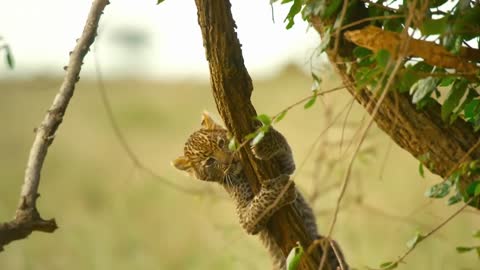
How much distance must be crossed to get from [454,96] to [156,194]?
138 inches

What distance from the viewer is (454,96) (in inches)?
63.2

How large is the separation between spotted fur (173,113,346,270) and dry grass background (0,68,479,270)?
111 centimetres

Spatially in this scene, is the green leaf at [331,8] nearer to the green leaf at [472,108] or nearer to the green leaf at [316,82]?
the green leaf at [316,82]

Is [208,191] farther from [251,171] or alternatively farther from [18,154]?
[18,154]

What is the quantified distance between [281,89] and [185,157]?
270cm

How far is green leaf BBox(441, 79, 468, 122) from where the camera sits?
5.22 ft

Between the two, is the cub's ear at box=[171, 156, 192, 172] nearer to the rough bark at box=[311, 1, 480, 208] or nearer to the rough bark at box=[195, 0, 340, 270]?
the rough bark at box=[195, 0, 340, 270]

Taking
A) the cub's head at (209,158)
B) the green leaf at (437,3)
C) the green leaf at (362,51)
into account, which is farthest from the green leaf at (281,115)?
the cub's head at (209,158)

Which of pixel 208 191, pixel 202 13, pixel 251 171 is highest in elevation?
pixel 202 13

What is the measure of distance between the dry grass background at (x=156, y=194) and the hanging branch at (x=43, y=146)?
6.15 feet

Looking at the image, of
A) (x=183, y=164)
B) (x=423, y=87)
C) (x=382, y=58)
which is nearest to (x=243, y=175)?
(x=183, y=164)

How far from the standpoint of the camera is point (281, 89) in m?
5.12

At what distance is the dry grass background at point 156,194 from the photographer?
409 centimetres

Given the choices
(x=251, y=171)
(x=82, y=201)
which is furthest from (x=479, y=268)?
(x=82, y=201)
